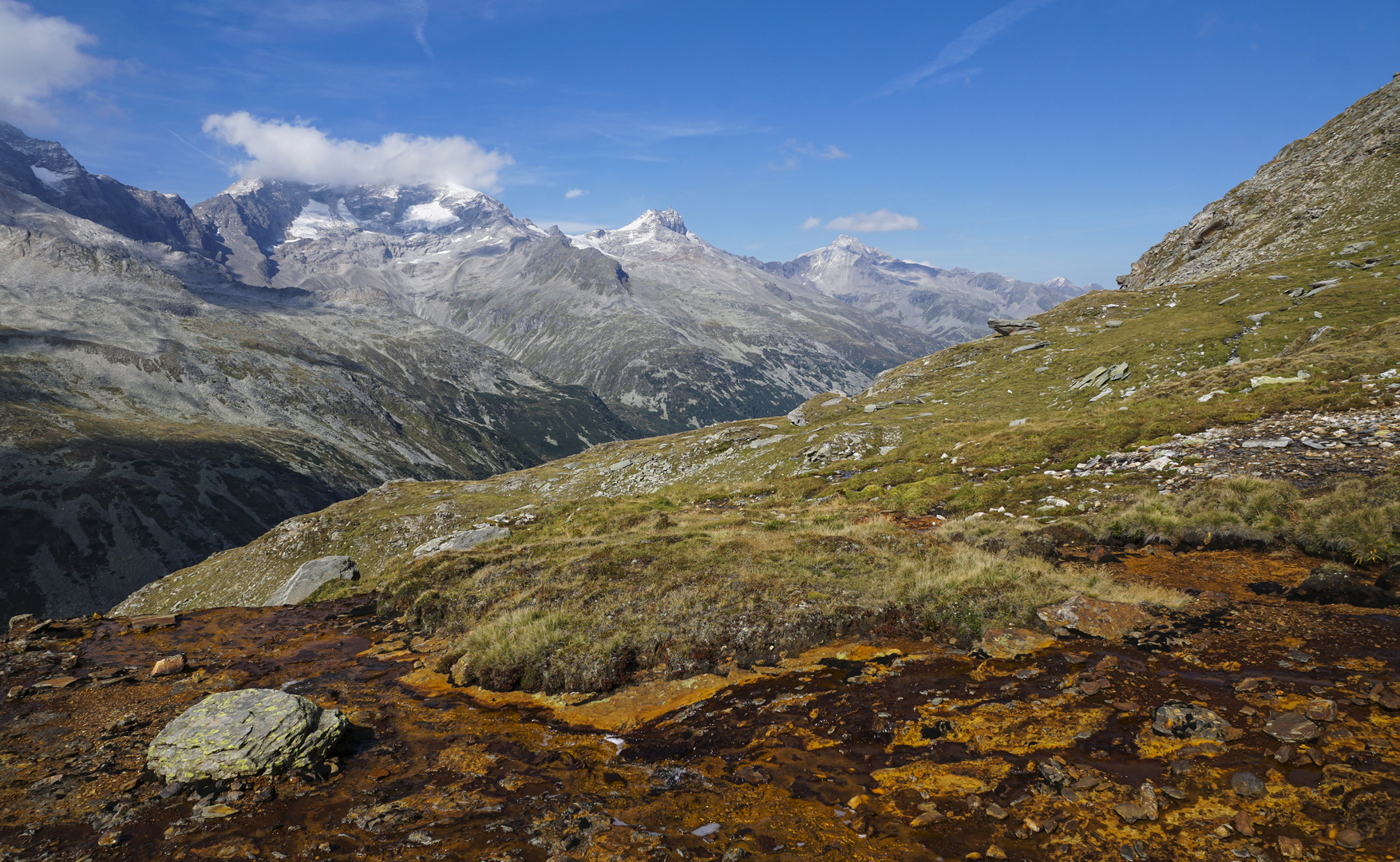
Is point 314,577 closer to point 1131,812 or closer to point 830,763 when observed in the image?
point 830,763

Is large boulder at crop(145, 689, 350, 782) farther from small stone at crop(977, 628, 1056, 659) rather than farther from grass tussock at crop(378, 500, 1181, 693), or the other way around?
small stone at crop(977, 628, 1056, 659)

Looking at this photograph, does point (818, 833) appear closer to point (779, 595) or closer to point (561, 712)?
point (561, 712)

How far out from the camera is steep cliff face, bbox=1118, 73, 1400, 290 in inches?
2717

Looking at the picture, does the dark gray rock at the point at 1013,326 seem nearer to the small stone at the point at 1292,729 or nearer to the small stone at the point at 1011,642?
the small stone at the point at 1011,642

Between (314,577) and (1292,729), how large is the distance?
1477 inches

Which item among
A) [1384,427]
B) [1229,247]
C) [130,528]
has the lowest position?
[130,528]

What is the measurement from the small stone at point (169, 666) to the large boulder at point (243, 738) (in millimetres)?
6459

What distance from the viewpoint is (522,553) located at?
81.8 ft

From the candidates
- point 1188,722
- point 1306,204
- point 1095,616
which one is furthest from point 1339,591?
point 1306,204

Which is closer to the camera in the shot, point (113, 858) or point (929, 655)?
point (113, 858)

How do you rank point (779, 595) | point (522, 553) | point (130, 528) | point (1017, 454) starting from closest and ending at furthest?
point (779, 595) < point (522, 553) < point (1017, 454) < point (130, 528)

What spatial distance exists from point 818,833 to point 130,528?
762 ft

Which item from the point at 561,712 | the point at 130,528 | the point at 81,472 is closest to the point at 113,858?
the point at 561,712

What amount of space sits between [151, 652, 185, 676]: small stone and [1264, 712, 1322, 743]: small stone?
977 inches
